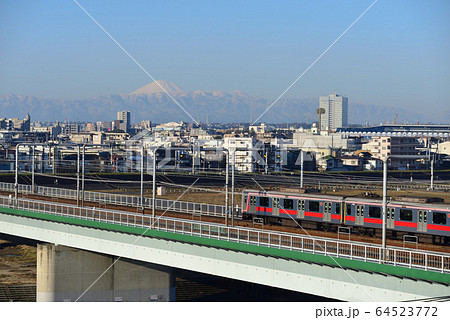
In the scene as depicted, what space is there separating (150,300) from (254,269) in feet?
46.6

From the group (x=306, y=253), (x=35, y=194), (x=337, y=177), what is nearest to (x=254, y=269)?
(x=306, y=253)

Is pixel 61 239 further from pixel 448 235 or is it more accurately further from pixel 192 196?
pixel 192 196

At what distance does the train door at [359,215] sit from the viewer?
150 feet

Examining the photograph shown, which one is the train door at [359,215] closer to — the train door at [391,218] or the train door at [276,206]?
the train door at [391,218]

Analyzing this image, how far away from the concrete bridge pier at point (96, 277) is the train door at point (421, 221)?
18.0 metres

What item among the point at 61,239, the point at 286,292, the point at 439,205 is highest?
the point at 439,205

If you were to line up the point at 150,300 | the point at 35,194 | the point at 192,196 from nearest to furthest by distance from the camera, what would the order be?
the point at 150,300, the point at 35,194, the point at 192,196

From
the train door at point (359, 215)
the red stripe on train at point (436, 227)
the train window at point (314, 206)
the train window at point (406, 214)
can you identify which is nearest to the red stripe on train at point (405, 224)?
the train window at point (406, 214)

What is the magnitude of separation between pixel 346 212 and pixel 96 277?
61.0ft

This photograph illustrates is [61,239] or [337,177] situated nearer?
[61,239]

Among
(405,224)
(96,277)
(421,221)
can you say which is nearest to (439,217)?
(421,221)

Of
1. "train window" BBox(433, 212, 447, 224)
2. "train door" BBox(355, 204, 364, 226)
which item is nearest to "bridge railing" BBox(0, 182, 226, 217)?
"train door" BBox(355, 204, 364, 226)

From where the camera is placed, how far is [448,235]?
40.6 m

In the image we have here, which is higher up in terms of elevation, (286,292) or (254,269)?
(254,269)
